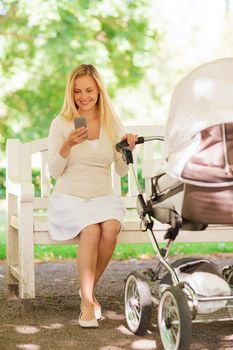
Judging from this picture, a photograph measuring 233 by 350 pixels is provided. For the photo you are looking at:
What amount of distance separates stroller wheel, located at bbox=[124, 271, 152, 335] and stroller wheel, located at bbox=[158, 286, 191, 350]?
0.23m

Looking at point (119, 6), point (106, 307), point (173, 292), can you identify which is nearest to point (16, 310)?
point (106, 307)

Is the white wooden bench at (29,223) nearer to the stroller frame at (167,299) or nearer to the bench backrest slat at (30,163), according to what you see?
the bench backrest slat at (30,163)

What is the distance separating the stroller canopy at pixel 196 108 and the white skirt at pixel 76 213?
904 millimetres

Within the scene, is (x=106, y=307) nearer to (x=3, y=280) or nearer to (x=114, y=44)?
(x=3, y=280)

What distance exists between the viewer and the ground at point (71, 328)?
3.54 m

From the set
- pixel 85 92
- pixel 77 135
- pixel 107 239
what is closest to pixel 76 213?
pixel 107 239

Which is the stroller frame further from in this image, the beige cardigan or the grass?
the grass

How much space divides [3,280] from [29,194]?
1.71 metres

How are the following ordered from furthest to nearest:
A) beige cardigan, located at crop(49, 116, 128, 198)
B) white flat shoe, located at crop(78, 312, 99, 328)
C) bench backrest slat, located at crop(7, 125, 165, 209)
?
bench backrest slat, located at crop(7, 125, 165, 209) < beige cardigan, located at crop(49, 116, 128, 198) < white flat shoe, located at crop(78, 312, 99, 328)

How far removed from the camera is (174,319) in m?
3.20

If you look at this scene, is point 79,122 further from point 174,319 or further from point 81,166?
point 174,319

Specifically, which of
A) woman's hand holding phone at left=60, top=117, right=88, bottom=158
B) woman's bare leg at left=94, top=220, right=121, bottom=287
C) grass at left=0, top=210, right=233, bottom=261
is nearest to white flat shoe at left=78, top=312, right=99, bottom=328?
woman's bare leg at left=94, top=220, right=121, bottom=287

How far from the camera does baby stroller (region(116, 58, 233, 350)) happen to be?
10.1ft

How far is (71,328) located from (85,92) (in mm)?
1312
